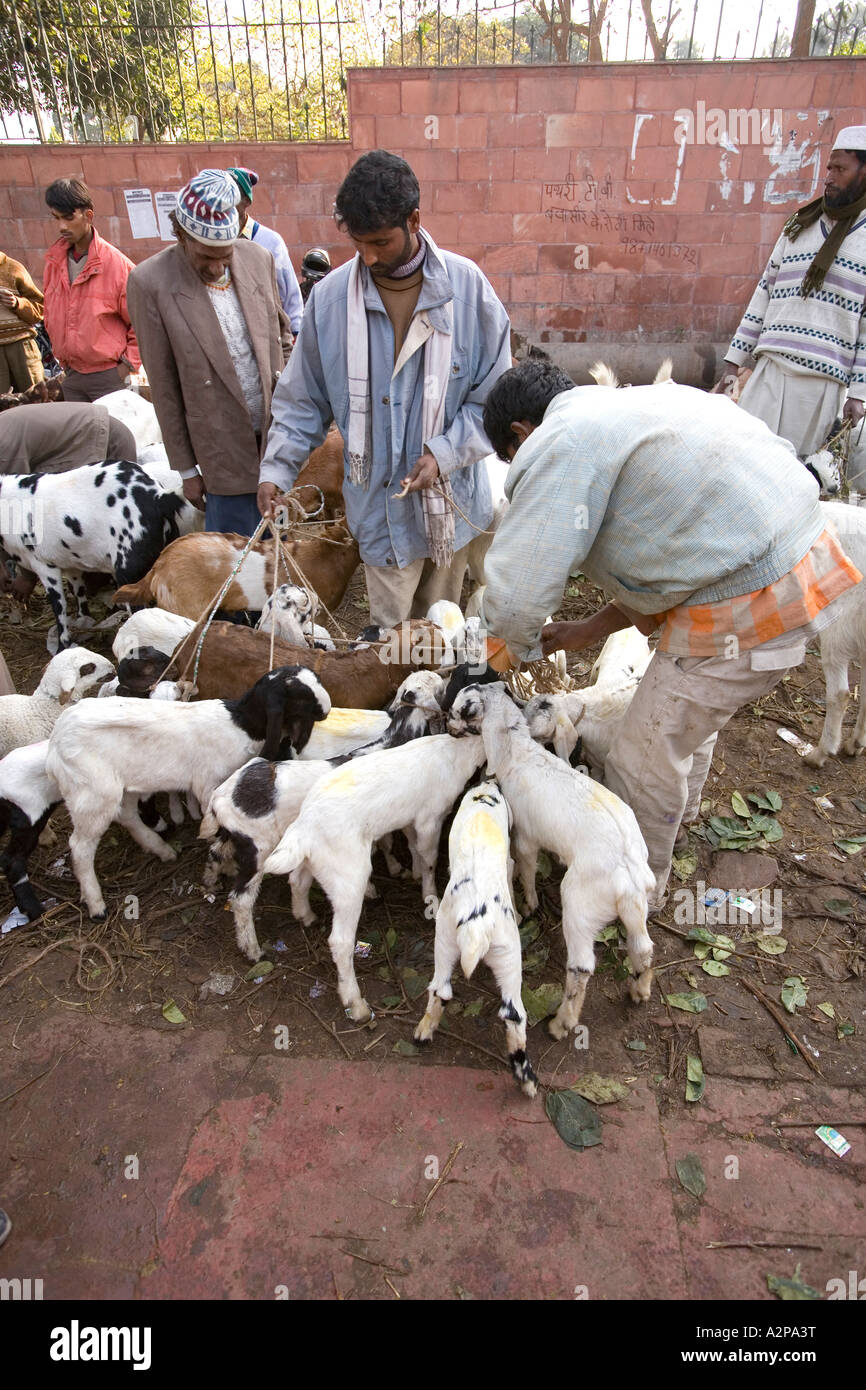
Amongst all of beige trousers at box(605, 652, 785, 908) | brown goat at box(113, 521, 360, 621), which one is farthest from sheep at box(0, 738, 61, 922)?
beige trousers at box(605, 652, 785, 908)

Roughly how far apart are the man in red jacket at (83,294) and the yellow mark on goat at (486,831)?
566 centimetres

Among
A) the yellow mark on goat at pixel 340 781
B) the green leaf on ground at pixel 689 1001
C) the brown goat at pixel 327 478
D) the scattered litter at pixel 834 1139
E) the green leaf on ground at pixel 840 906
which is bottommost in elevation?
the green leaf on ground at pixel 840 906

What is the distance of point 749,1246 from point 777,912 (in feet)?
5.08

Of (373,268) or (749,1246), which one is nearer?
(749,1246)

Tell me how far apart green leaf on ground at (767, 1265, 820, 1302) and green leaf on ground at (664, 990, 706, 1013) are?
3.10 ft

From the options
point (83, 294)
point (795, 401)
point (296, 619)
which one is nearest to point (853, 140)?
point (795, 401)

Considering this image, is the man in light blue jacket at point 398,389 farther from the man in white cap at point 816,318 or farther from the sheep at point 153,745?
the man in white cap at point 816,318

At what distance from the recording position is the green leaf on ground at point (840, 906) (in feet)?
12.0

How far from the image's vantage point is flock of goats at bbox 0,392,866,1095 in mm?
2979

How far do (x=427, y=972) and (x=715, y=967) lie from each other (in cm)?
123

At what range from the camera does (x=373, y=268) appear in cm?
358

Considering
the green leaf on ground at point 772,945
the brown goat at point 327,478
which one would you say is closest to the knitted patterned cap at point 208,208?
the brown goat at point 327,478
